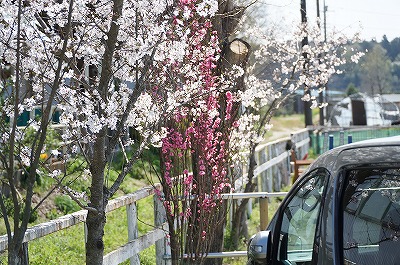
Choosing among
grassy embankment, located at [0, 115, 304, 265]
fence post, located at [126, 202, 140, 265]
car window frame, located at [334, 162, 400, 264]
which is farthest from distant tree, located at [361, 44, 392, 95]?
car window frame, located at [334, 162, 400, 264]

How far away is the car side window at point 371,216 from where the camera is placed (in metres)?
4.50

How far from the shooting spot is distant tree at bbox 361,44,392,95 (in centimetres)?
10081

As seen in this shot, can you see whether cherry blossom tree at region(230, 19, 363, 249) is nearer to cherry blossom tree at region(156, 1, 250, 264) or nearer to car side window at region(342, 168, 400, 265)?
cherry blossom tree at region(156, 1, 250, 264)

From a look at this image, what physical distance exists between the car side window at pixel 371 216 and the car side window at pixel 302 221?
0.27m

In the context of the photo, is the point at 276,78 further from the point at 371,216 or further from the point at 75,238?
the point at 371,216

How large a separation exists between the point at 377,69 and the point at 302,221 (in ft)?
331

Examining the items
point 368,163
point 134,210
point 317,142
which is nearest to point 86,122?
point 368,163

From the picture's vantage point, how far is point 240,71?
951 cm

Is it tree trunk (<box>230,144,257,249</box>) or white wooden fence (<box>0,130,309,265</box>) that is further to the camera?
tree trunk (<box>230,144,257,249</box>)

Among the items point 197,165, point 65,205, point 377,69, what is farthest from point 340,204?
point 377,69

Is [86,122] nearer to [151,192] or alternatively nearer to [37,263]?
[151,192]

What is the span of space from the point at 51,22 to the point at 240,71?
13.0 ft

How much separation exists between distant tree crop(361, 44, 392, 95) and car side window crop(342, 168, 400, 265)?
90.2 metres

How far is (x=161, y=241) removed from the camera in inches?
368
